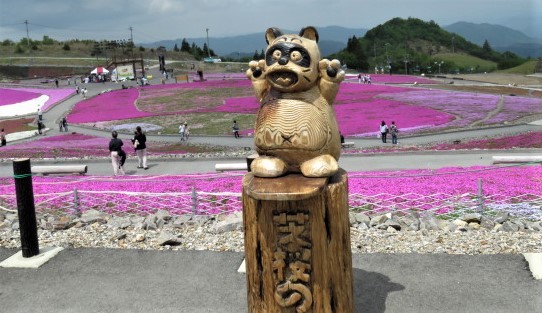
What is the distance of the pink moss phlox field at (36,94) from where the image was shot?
51.4 meters

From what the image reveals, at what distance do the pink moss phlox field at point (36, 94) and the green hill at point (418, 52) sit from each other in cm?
4297

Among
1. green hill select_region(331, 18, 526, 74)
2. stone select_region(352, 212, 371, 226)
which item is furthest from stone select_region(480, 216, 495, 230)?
green hill select_region(331, 18, 526, 74)

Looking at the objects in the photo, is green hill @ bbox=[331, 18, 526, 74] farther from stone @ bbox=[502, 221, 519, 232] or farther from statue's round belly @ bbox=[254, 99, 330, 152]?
statue's round belly @ bbox=[254, 99, 330, 152]

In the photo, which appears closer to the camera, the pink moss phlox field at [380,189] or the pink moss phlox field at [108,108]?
the pink moss phlox field at [380,189]

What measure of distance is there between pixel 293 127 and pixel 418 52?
10599 centimetres

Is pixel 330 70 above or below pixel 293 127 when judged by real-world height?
above

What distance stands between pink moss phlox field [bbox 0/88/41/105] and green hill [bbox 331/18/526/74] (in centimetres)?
4623

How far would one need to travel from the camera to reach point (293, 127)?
Answer: 518cm

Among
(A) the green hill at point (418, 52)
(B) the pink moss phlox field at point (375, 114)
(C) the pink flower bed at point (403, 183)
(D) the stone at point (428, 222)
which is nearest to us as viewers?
(D) the stone at point (428, 222)

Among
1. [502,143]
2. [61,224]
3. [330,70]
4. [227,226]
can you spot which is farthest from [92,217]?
[502,143]

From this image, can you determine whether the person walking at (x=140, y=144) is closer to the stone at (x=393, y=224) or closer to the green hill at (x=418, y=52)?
the stone at (x=393, y=224)

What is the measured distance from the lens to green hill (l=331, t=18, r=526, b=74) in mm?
86875

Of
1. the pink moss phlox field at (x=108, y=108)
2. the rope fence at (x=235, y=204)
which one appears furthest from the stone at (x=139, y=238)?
the pink moss phlox field at (x=108, y=108)

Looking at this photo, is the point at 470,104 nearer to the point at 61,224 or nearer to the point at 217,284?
the point at 61,224
